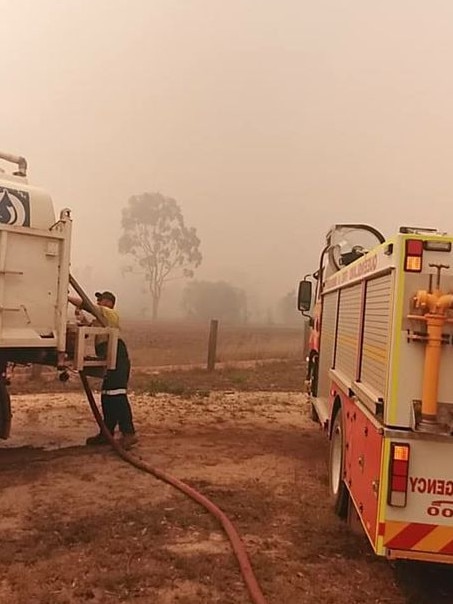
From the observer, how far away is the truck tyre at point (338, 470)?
5551 mm

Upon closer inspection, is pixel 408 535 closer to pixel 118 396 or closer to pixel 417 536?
pixel 417 536

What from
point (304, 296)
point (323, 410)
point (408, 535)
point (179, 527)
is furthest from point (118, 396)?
point (408, 535)

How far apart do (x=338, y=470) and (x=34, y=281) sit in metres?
3.43

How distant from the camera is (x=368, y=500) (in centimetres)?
404

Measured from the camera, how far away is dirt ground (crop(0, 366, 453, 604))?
421 cm

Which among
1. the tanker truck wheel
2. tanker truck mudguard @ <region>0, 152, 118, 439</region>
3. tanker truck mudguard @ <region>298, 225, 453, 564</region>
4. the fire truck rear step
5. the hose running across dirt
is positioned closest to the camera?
tanker truck mudguard @ <region>298, 225, 453, 564</region>

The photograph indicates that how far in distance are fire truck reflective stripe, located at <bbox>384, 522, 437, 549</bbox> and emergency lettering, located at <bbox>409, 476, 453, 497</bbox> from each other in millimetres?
181

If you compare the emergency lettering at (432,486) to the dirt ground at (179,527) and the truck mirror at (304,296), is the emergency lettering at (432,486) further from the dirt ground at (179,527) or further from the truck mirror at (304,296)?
the truck mirror at (304,296)

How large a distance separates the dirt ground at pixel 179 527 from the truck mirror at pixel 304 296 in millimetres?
2287

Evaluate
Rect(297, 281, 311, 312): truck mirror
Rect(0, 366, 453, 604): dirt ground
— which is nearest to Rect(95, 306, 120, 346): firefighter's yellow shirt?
Rect(0, 366, 453, 604): dirt ground

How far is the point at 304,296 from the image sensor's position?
11055 millimetres

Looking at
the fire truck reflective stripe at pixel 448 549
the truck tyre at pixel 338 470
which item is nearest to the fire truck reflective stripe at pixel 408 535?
the fire truck reflective stripe at pixel 448 549

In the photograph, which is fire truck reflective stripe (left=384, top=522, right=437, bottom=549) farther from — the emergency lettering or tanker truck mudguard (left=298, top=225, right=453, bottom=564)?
the emergency lettering

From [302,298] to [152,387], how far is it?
13.7 feet
